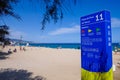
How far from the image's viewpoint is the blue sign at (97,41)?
5.45m

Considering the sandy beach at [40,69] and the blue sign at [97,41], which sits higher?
the blue sign at [97,41]

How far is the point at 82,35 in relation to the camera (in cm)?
639

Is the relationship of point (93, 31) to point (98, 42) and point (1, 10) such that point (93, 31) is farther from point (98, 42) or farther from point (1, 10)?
point (1, 10)

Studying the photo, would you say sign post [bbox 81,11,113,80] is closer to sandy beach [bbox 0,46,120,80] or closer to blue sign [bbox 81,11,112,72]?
blue sign [bbox 81,11,112,72]

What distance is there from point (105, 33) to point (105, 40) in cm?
20

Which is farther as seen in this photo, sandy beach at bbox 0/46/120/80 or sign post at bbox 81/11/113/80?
sandy beach at bbox 0/46/120/80

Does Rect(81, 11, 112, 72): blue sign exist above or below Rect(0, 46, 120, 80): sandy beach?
above

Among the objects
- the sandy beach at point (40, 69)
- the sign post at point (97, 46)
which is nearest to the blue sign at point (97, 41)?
the sign post at point (97, 46)

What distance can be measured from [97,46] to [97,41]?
0.15 m

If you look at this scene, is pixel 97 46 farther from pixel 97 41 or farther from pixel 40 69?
pixel 40 69

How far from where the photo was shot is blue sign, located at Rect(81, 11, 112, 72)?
17.9 ft

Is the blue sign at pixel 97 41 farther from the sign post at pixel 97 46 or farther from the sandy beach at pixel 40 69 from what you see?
the sandy beach at pixel 40 69

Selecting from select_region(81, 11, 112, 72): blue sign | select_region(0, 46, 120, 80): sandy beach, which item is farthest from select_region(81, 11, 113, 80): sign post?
select_region(0, 46, 120, 80): sandy beach

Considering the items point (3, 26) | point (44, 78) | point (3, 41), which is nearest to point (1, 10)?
point (3, 26)
